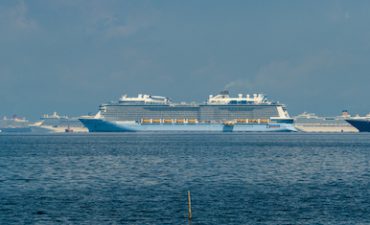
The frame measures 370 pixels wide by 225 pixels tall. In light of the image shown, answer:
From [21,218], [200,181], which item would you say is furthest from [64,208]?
[200,181]

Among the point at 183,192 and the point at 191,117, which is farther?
the point at 191,117

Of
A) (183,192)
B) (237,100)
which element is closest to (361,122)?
(237,100)

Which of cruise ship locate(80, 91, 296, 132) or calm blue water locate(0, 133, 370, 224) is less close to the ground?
cruise ship locate(80, 91, 296, 132)

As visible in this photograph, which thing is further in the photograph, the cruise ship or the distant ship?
the cruise ship

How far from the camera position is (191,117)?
619 feet

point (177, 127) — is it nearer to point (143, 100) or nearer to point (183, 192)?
point (143, 100)

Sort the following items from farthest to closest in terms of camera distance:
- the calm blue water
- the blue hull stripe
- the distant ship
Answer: the blue hull stripe, the distant ship, the calm blue water

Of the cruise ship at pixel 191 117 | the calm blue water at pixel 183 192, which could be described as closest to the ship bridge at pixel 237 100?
the cruise ship at pixel 191 117

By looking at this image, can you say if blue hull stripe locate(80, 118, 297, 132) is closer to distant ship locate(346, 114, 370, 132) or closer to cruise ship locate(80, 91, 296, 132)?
cruise ship locate(80, 91, 296, 132)

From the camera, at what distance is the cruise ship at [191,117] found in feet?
613

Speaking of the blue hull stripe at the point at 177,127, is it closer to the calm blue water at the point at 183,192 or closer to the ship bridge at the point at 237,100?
the ship bridge at the point at 237,100

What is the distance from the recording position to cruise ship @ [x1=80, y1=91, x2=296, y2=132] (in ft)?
613

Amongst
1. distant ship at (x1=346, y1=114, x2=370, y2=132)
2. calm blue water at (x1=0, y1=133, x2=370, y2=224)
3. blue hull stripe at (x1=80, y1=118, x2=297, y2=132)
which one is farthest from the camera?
blue hull stripe at (x1=80, y1=118, x2=297, y2=132)

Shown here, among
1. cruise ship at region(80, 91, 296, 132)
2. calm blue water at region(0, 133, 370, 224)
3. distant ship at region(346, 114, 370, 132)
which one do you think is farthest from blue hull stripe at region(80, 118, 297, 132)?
calm blue water at region(0, 133, 370, 224)
